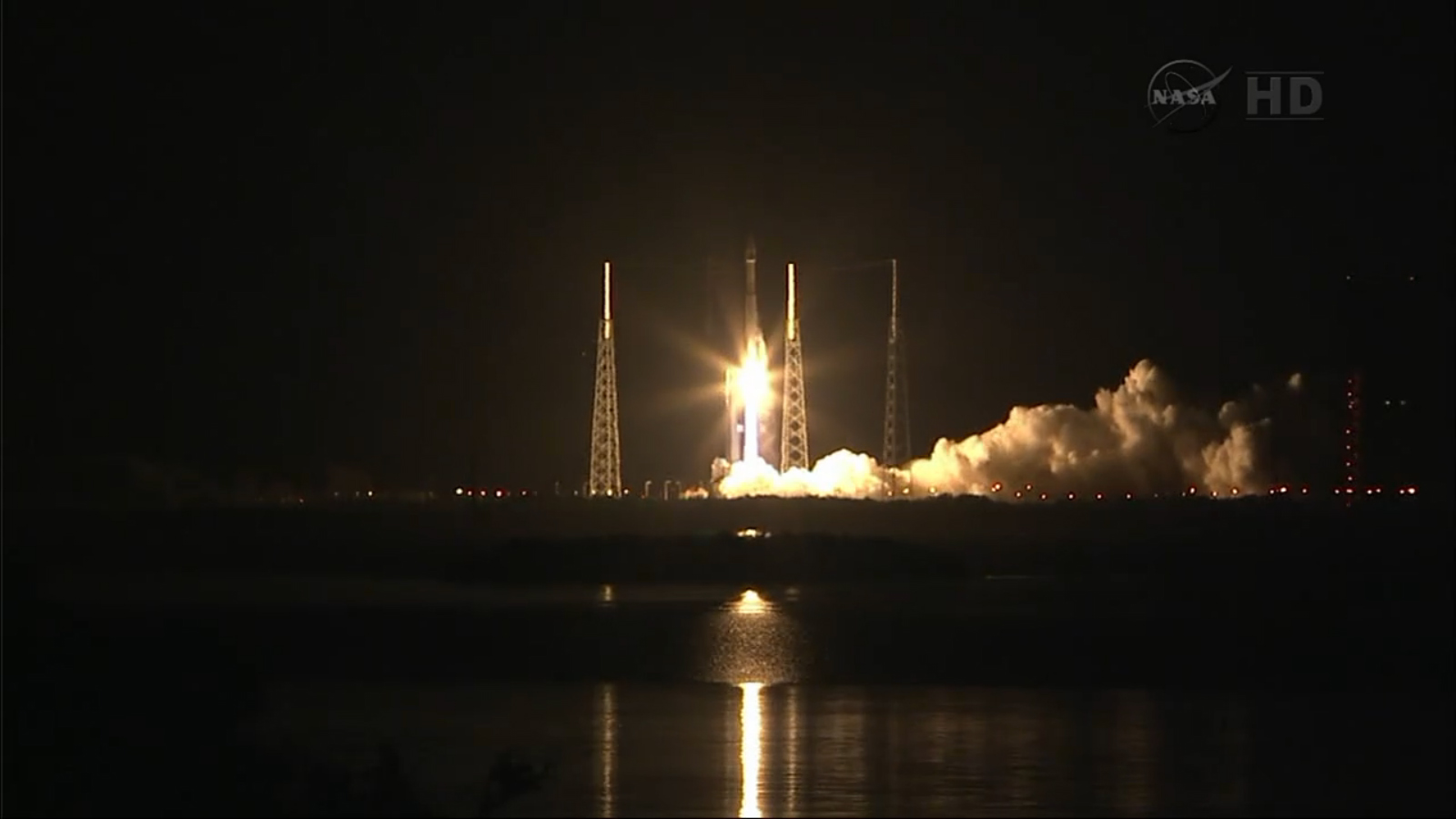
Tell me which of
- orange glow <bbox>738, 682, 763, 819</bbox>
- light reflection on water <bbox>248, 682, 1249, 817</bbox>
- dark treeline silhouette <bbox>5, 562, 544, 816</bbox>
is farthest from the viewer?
light reflection on water <bbox>248, 682, 1249, 817</bbox>

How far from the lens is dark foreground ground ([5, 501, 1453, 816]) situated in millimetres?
30656

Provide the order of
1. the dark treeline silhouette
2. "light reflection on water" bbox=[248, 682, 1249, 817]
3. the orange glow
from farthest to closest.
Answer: "light reflection on water" bbox=[248, 682, 1249, 817] < the orange glow < the dark treeline silhouette

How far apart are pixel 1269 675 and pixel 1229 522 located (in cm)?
7640

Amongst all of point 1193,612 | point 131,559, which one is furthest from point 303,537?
point 1193,612

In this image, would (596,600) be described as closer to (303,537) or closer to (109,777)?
(109,777)

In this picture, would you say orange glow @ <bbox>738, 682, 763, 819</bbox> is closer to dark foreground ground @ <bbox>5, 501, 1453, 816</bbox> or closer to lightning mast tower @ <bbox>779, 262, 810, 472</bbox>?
dark foreground ground @ <bbox>5, 501, 1453, 816</bbox>

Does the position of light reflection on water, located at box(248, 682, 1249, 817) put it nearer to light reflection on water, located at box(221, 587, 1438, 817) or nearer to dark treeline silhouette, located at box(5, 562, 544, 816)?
light reflection on water, located at box(221, 587, 1438, 817)

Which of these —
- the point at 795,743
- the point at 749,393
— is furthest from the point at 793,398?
the point at 795,743

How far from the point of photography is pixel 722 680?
44.9 meters

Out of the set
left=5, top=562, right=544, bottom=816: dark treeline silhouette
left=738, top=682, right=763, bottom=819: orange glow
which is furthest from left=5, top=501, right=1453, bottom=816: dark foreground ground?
left=738, top=682, right=763, bottom=819: orange glow

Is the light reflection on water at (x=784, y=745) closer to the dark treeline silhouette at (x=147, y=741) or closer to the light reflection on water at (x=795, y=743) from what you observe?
the light reflection on water at (x=795, y=743)

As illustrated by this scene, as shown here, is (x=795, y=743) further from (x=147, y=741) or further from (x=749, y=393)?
(x=749, y=393)

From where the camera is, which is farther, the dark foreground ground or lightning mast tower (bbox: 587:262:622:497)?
lightning mast tower (bbox: 587:262:622:497)

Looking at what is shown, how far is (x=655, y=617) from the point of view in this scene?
6000 centimetres
